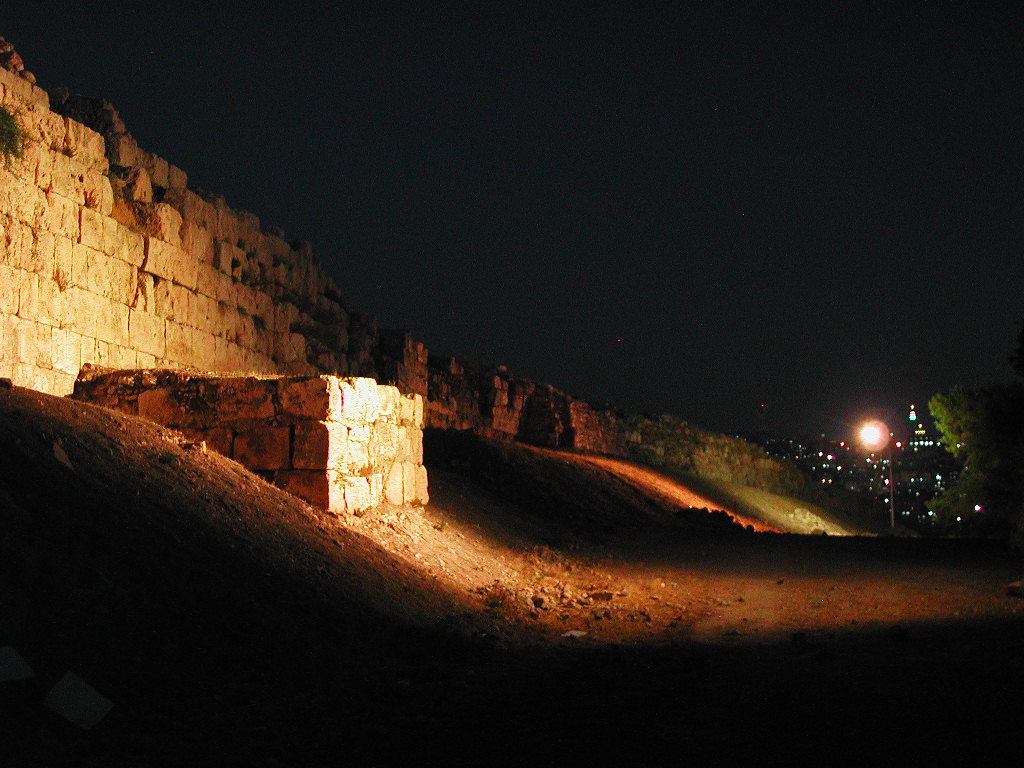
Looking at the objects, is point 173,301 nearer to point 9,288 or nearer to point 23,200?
point 23,200

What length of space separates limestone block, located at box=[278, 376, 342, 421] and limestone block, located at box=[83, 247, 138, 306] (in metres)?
3.38

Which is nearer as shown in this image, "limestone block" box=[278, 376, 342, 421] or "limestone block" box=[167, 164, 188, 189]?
"limestone block" box=[278, 376, 342, 421]

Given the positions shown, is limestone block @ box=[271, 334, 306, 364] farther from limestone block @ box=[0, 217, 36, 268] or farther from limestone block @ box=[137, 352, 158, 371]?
limestone block @ box=[0, 217, 36, 268]

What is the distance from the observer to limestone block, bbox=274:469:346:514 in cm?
1088

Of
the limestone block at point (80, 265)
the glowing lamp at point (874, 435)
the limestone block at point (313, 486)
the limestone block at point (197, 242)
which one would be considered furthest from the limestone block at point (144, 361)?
the glowing lamp at point (874, 435)

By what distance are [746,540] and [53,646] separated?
1323 cm

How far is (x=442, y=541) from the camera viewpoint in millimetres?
12398

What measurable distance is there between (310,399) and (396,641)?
438 centimetres

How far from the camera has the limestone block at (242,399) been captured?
11.2 m

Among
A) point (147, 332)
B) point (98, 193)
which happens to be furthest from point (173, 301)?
point (98, 193)

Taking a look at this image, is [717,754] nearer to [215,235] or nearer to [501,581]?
[501,581]

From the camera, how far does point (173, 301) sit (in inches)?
563

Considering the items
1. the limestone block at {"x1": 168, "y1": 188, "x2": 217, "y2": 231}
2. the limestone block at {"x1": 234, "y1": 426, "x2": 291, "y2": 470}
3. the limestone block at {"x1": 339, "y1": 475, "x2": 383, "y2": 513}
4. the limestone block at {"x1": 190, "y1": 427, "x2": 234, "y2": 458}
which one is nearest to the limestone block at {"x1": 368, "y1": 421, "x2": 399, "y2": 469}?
the limestone block at {"x1": 339, "y1": 475, "x2": 383, "y2": 513}

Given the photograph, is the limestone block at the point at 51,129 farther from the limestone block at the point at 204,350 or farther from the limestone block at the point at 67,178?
the limestone block at the point at 204,350
